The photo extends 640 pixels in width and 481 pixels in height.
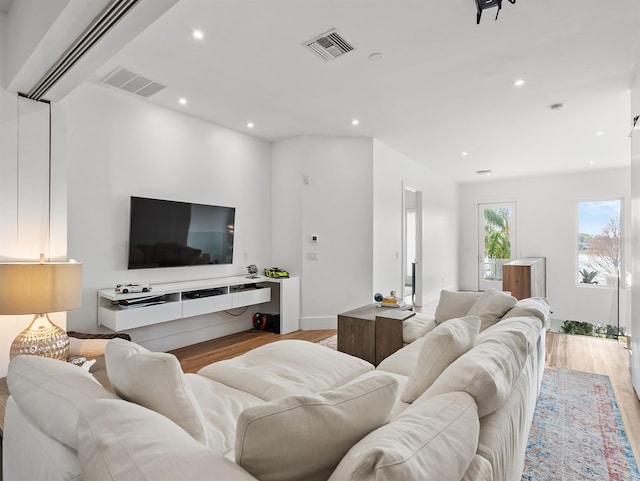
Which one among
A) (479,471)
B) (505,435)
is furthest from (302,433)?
(505,435)

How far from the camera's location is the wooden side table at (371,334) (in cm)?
312

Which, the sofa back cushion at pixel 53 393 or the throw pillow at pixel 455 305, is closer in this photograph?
the sofa back cushion at pixel 53 393

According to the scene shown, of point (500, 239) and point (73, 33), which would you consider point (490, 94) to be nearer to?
point (73, 33)

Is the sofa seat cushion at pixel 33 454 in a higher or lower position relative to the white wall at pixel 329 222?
lower

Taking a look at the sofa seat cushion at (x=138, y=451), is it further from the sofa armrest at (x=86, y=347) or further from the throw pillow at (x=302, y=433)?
the sofa armrest at (x=86, y=347)

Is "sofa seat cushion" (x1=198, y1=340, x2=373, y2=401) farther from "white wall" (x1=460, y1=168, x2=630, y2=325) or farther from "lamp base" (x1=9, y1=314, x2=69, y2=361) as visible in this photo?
"white wall" (x1=460, y1=168, x2=630, y2=325)

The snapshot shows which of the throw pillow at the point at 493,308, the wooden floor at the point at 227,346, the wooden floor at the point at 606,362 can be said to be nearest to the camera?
the wooden floor at the point at 606,362

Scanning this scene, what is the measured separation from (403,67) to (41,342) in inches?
134

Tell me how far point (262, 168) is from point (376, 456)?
489cm

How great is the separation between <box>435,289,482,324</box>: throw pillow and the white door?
5.74 metres

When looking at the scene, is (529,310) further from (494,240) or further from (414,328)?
(494,240)

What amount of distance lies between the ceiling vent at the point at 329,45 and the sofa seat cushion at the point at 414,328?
91.9 inches

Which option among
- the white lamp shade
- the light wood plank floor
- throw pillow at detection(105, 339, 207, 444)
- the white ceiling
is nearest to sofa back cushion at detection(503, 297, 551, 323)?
the light wood plank floor

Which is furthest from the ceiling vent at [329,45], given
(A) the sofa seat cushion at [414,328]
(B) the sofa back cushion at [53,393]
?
(B) the sofa back cushion at [53,393]
